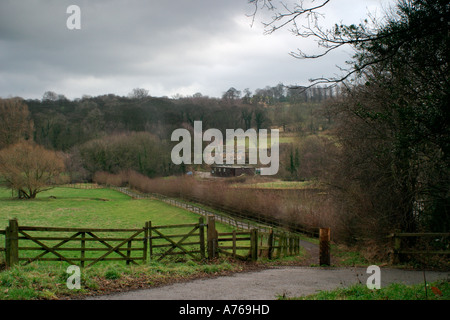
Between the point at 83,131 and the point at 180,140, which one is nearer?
the point at 180,140

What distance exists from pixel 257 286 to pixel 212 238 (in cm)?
398

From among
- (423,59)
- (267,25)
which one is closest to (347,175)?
(423,59)

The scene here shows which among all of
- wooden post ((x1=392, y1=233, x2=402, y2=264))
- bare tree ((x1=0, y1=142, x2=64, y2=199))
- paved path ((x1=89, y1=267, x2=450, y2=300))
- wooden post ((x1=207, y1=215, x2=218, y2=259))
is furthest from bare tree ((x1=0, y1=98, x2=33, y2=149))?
wooden post ((x1=392, y1=233, x2=402, y2=264))

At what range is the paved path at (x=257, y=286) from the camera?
25.5 ft

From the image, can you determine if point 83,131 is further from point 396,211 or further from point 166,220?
point 396,211

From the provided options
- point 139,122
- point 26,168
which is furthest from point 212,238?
point 139,122

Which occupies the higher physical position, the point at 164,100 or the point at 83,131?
the point at 164,100

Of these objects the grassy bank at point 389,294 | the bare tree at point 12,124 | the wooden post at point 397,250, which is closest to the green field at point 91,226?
the grassy bank at point 389,294

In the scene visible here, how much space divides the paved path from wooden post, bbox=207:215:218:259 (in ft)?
5.42

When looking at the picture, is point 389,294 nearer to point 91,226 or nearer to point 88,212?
point 91,226

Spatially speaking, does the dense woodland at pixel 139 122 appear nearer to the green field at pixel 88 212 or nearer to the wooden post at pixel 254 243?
the green field at pixel 88 212

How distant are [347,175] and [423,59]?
43.0ft

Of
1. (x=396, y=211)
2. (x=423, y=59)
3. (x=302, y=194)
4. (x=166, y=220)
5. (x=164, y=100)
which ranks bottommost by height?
(x=166, y=220)
